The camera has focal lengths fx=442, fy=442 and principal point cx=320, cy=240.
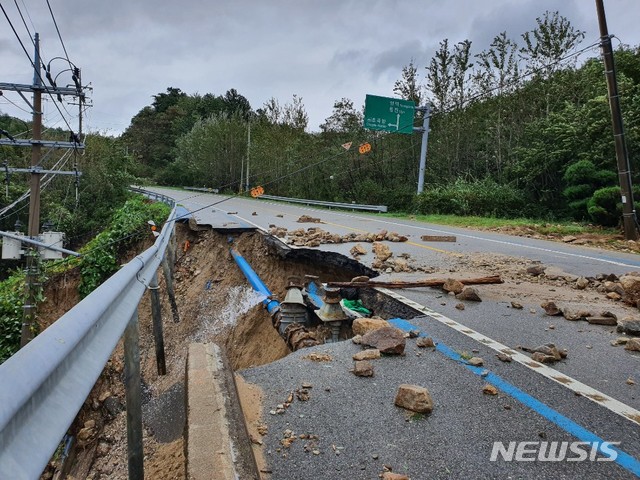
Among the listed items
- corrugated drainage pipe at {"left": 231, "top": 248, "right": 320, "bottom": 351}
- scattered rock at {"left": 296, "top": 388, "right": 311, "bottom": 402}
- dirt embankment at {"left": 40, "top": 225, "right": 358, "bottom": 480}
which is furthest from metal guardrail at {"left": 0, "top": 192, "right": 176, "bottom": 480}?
corrugated drainage pipe at {"left": 231, "top": 248, "right": 320, "bottom": 351}

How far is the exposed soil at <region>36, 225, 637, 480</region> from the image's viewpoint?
4957mm

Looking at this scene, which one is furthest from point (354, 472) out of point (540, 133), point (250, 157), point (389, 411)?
point (250, 157)

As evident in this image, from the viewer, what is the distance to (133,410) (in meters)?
2.46

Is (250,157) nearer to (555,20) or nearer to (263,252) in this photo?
(555,20)

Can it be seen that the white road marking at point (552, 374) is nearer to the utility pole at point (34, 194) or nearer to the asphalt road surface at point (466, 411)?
the asphalt road surface at point (466, 411)

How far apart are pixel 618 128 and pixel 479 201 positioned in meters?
8.19

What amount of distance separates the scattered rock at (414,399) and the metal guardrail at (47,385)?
6.51 ft

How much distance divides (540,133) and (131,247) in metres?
18.8

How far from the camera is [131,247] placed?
16.8 metres

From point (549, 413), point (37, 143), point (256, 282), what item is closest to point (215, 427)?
point (549, 413)

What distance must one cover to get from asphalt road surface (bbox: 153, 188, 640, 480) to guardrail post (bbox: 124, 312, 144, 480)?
73 centimetres

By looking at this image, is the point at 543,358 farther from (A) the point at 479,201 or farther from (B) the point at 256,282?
(A) the point at 479,201

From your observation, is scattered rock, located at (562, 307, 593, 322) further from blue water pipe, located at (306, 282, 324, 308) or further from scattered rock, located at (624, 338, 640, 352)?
blue water pipe, located at (306, 282, 324, 308)

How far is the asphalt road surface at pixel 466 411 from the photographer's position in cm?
245
